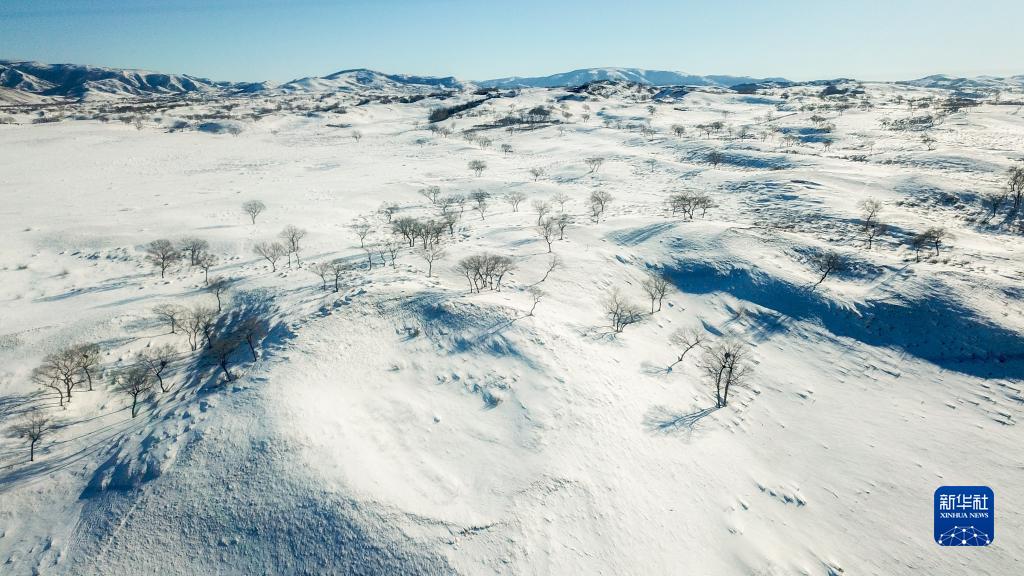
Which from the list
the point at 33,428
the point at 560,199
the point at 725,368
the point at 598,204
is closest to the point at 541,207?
the point at 598,204

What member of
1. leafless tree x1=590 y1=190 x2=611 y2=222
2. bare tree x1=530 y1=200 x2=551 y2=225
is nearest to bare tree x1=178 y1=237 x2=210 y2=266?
bare tree x1=530 y1=200 x2=551 y2=225

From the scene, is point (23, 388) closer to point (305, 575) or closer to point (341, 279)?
point (341, 279)

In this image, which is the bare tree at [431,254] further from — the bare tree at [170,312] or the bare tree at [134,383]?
the bare tree at [134,383]

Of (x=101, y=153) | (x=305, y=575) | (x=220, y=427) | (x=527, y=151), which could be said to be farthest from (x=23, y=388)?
(x=101, y=153)

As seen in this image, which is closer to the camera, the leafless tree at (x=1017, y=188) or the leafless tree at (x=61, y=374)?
the leafless tree at (x=61, y=374)

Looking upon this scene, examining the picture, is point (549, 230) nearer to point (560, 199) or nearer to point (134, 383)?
point (560, 199)

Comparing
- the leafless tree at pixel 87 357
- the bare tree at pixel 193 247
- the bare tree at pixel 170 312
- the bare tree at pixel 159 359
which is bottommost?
the bare tree at pixel 159 359

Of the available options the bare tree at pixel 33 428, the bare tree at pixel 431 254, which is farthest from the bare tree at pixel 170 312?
the bare tree at pixel 431 254
